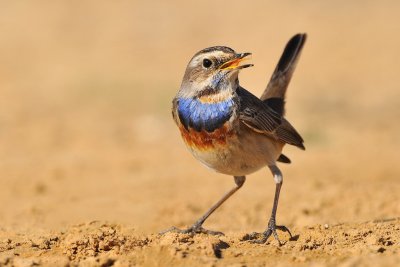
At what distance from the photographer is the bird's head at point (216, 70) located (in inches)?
298

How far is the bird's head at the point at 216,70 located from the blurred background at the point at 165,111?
93.1 inches

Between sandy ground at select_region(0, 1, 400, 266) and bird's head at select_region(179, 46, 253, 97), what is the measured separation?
4.62 ft

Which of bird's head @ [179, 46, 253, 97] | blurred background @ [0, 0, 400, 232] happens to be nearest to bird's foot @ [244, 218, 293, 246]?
bird's head @ [179, 46, 253, 97]

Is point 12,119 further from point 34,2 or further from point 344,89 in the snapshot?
point 34,2

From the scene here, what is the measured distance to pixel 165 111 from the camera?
56.9 feet

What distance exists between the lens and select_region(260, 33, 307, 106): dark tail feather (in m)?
9.60

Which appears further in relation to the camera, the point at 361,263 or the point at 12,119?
the point at 12,119

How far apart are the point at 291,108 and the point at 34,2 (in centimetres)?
1224

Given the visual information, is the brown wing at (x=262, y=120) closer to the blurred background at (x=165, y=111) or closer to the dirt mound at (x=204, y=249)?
the dirt mound at (x=204, y=249)

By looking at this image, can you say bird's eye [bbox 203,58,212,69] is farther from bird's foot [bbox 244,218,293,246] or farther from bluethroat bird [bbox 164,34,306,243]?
bird's foot [bbox 244,218,293,246]

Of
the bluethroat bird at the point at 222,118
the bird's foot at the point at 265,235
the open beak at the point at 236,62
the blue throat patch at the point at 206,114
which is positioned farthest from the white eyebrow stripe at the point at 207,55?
the bird's foot at the point at 265,235

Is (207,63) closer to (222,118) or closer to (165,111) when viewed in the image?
(222,118)

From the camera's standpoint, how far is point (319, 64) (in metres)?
20.7

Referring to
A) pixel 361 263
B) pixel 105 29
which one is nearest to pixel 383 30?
pixel 105 29
